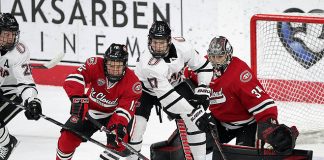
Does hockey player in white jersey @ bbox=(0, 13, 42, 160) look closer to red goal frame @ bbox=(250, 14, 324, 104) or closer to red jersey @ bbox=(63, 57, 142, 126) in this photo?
red jersey @ bbox=(63, 57, 142, 126)

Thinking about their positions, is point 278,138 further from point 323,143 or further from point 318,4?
point 318,4

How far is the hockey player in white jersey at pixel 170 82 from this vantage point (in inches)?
262

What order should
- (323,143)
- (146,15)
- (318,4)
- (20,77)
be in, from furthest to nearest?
(146,15)
(318,4)
(323,143)
(20,77)

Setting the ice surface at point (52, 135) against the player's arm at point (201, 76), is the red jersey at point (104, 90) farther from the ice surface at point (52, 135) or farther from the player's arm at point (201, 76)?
the ice surface at point (52, 135)

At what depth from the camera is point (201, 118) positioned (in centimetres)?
666

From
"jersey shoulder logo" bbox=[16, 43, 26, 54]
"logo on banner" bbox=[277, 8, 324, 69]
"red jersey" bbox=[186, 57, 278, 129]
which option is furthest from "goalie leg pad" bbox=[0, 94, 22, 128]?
"logo on banner" bbox=[277, 8, 324, 69]

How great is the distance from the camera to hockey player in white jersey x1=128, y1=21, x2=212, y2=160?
6664mm

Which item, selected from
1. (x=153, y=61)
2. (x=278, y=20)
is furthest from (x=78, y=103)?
(x=278, y=20)

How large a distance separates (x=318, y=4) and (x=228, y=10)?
729 mm

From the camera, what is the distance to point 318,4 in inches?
329

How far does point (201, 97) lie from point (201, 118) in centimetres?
15

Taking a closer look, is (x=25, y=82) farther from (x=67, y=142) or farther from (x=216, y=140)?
(x=216, y=140)

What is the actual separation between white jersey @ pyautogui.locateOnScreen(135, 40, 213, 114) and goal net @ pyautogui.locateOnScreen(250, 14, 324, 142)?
77 cm

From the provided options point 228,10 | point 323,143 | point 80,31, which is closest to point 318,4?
point 228,10
